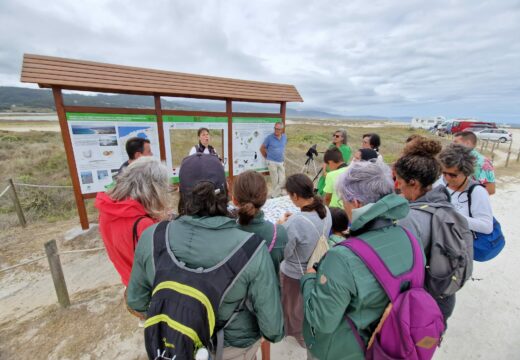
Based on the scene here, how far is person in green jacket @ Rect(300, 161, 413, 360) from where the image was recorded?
3.84 feet

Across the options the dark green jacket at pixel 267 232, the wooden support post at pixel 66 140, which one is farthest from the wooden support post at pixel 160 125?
the dark green jacket at pixel 267 232

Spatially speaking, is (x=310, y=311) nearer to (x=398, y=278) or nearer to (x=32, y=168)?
(x=398, y=278)

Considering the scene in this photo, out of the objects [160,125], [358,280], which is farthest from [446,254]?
[160,125]

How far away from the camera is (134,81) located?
423cm

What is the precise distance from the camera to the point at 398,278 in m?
1.17

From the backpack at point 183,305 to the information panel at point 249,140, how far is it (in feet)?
16.0

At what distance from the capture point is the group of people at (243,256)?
1.09 meters

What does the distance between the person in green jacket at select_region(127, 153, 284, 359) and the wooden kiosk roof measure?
11.8ft

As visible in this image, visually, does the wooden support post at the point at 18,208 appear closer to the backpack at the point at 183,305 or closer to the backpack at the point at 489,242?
the backpack at the point at 183,305

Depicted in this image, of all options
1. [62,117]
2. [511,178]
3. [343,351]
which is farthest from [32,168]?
[511,178]

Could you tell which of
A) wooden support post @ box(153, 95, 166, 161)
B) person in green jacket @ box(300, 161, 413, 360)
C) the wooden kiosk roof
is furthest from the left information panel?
person in green jacket @ box(300, 161, 413, 360)

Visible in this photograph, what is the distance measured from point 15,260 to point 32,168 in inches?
322

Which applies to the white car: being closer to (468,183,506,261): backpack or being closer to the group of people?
(468,183,506,261): backpack

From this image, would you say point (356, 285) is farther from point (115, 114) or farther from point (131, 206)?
point (115, 114)
